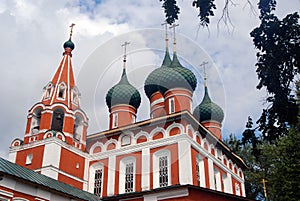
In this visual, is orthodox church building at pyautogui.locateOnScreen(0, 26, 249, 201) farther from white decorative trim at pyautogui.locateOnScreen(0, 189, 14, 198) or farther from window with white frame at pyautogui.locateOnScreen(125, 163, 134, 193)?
white decorative trim at pyautogui.locateOnScreen(0, 189, 14, 198)

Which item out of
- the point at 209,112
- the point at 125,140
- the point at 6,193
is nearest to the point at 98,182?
Answer: the point at 125,140

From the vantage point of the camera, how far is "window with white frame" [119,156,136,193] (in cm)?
1591

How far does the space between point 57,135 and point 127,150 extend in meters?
3.21

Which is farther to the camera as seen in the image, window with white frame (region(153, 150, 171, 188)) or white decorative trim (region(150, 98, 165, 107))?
white decorative trim (region(150, 98, 165, 107))

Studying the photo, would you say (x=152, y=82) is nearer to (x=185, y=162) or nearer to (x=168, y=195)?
(x=185, y=162)

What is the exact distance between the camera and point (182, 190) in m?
12.8

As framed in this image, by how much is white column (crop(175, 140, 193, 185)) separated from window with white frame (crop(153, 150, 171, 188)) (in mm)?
646

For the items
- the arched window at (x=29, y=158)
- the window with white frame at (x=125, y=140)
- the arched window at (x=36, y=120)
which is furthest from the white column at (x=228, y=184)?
the arched window at (x=36, y=120)

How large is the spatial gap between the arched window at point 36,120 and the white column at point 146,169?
517 centimetres

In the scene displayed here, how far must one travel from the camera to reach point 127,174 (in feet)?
53.6

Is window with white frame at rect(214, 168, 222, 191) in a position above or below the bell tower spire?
below

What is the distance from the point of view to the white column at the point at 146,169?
1537 centimetres

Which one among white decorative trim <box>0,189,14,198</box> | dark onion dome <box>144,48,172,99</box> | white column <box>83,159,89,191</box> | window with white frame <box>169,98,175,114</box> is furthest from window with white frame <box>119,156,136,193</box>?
white decorative trim <box>0,189,14,198</box>

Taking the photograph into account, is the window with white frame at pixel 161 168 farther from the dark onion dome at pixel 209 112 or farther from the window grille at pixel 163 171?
the dark onion dome at pixel 209 112
